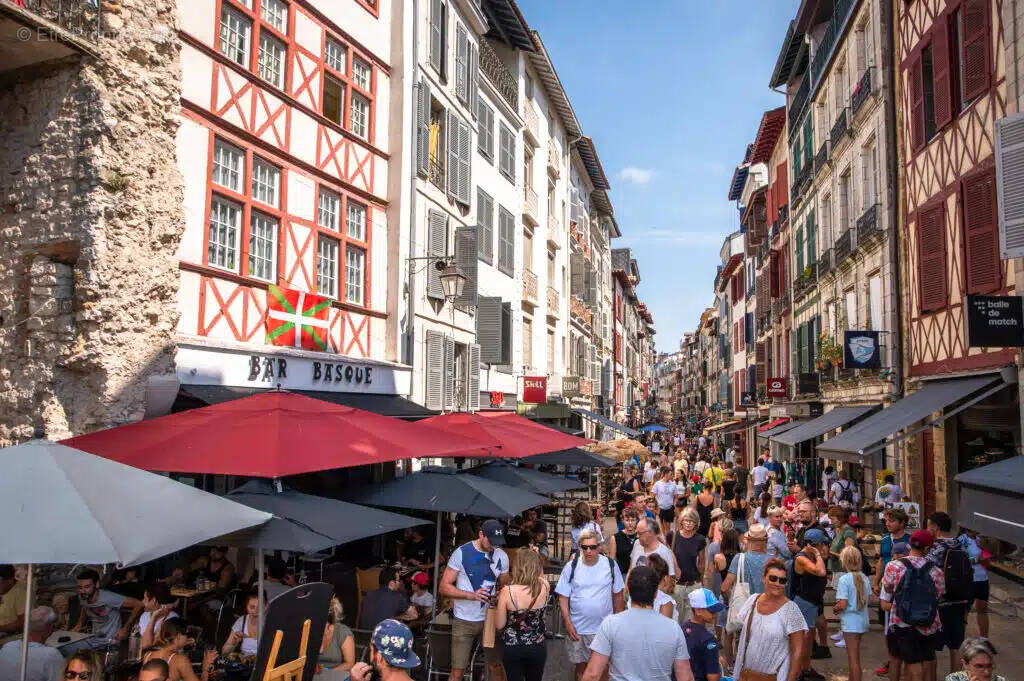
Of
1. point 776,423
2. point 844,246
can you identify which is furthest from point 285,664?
point 776,423

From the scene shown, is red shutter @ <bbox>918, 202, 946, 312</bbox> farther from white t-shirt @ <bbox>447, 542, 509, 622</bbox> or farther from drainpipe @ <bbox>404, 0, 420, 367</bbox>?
white t-shirt @ <bbox>447, 542, 509, 622</bbox>

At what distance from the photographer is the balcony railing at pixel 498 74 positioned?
21.3 metres

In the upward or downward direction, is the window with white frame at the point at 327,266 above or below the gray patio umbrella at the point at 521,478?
above

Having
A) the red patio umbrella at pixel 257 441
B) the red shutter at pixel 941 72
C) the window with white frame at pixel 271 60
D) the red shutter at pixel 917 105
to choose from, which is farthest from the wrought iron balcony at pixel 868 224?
the red patio umbrella at pixel 257 441

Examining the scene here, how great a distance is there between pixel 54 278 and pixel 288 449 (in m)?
4.01

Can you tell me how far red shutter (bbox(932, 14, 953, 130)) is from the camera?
43.8 ft

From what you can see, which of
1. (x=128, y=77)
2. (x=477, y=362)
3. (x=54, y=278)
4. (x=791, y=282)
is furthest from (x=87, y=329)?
(x=791, y=282)

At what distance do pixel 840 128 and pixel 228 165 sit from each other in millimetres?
15092

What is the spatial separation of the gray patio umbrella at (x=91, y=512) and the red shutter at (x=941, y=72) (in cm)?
1292

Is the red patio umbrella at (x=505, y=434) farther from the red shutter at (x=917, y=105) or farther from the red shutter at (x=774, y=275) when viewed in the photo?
the red shutter at (x=774, y=275)

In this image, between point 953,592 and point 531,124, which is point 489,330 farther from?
point 953,592

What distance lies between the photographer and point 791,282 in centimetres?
2767

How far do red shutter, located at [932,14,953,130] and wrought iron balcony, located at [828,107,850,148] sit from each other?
17.4 ft

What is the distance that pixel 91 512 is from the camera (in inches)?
178
